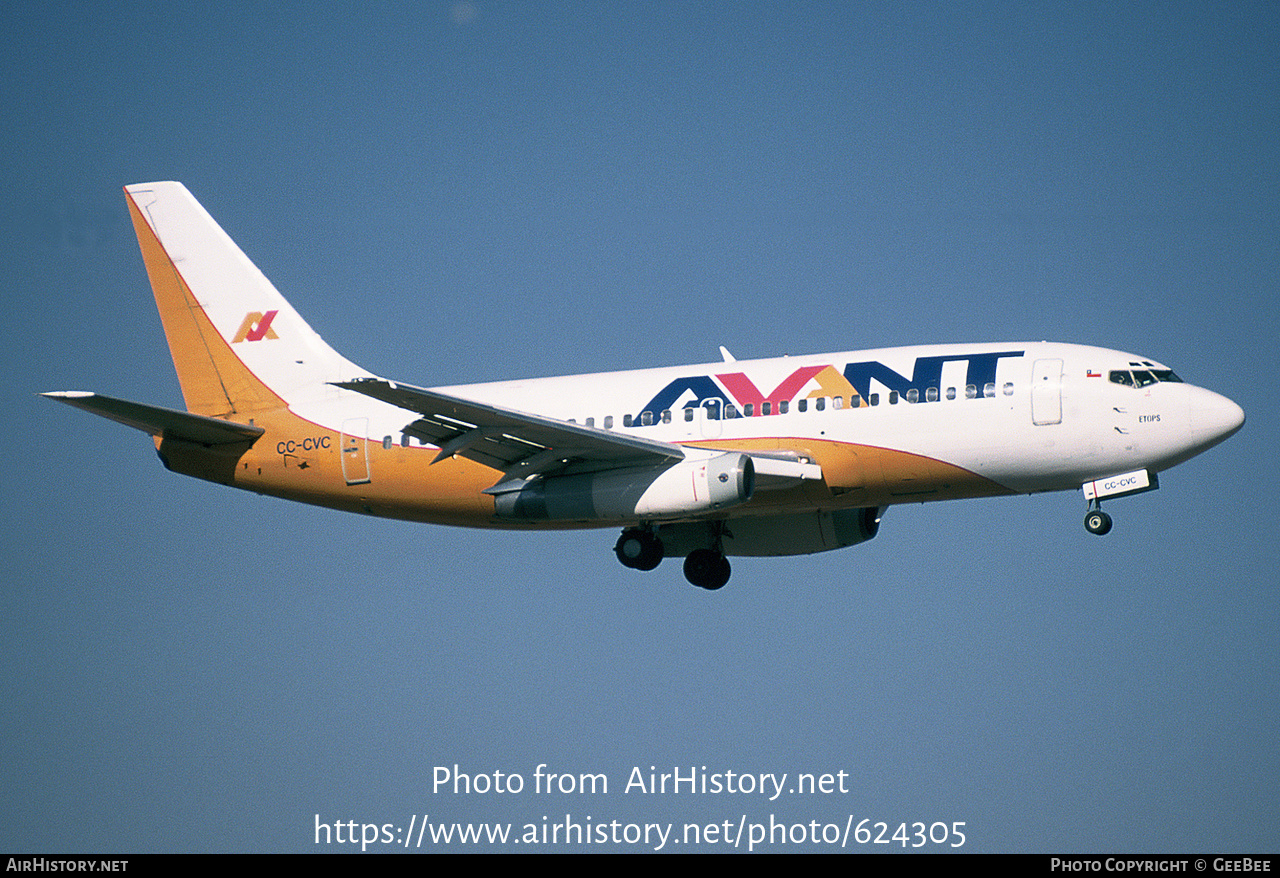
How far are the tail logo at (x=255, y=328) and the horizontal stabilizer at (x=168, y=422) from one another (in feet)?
11.3

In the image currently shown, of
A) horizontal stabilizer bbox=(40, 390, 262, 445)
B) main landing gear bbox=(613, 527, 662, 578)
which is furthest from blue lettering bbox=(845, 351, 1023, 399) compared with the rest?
horizontal stabilizer bbox=(40, 390, 262, 445)

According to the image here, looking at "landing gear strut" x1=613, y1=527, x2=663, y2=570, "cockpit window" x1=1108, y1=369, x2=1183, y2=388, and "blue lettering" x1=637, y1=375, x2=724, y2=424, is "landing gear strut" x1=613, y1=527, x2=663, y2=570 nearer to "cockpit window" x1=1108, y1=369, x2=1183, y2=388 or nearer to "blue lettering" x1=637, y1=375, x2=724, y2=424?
"blue lettering" x1=637, y1=375, x2=724, y2=424

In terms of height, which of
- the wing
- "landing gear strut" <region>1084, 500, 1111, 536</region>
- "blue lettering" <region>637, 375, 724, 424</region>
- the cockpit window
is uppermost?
"blue lettering" <region>637, 375, 724, 424</region>

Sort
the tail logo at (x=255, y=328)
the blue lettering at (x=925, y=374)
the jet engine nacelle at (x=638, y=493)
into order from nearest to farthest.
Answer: the jet engine nacelle at (x=638, y=493) < the blue lettering at (x=925, y=374) < the tail logo at (x=255, y=328)

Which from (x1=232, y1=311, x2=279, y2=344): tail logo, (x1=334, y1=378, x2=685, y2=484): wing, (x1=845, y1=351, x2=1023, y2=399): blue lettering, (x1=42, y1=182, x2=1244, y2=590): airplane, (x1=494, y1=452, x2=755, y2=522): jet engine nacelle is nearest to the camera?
(x1=334, y1=378, x2=685, y2=484): wing

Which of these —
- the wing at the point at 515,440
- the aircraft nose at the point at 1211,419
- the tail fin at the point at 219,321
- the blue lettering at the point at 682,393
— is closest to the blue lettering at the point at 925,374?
the blue lettering at the point at 682,393

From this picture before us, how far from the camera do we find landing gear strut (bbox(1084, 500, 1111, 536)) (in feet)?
118

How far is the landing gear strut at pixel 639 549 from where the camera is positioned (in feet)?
136

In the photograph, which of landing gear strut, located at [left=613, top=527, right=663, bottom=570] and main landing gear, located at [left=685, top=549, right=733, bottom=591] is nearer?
landing gear strut, located at [left=613, top=527, right=663, bottom=570]

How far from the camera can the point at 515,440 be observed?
3750cm

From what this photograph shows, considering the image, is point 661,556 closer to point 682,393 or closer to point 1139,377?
point 682,393

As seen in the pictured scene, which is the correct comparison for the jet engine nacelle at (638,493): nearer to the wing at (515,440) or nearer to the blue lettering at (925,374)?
the wing at (515,440)

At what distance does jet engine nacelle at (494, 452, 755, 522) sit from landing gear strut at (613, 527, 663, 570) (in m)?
3.45
